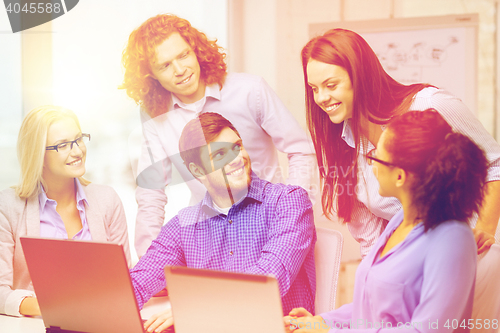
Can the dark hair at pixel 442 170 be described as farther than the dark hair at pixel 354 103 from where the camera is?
No

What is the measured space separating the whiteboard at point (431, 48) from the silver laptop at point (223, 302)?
124 cm

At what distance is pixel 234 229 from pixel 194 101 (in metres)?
0.57

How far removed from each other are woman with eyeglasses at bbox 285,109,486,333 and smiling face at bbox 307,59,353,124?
1.09ft

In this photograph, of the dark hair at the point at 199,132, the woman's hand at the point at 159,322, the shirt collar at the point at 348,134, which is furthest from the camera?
the dark hair at the point at 199,132

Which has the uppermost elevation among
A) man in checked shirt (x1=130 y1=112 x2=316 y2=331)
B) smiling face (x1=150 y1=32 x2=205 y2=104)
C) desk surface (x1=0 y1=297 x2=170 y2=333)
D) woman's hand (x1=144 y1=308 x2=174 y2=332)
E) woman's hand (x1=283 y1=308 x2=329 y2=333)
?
smiling face (x1=150 y1=32 x2=205 y2=104)

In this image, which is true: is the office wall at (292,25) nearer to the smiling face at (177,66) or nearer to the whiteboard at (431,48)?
the whiteboard at (431,48)

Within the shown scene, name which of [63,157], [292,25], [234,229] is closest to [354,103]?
[234,229]

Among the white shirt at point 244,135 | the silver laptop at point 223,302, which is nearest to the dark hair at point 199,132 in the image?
the white shirt at point 244,135

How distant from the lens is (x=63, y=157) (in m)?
1.57

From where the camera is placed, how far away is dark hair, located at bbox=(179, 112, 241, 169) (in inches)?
55.4

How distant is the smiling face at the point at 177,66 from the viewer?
5.38 feet

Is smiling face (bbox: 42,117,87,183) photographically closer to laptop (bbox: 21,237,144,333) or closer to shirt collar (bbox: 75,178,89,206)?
shirt collar (bbox: 75,178,89,206)

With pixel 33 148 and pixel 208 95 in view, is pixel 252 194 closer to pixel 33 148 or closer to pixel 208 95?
pixel 208 95

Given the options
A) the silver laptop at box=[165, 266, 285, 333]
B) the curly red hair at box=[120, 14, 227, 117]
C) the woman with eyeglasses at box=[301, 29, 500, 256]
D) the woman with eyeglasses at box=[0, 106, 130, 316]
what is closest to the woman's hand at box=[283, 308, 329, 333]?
the silver laptop at box=[165, 266, 285, 333]
